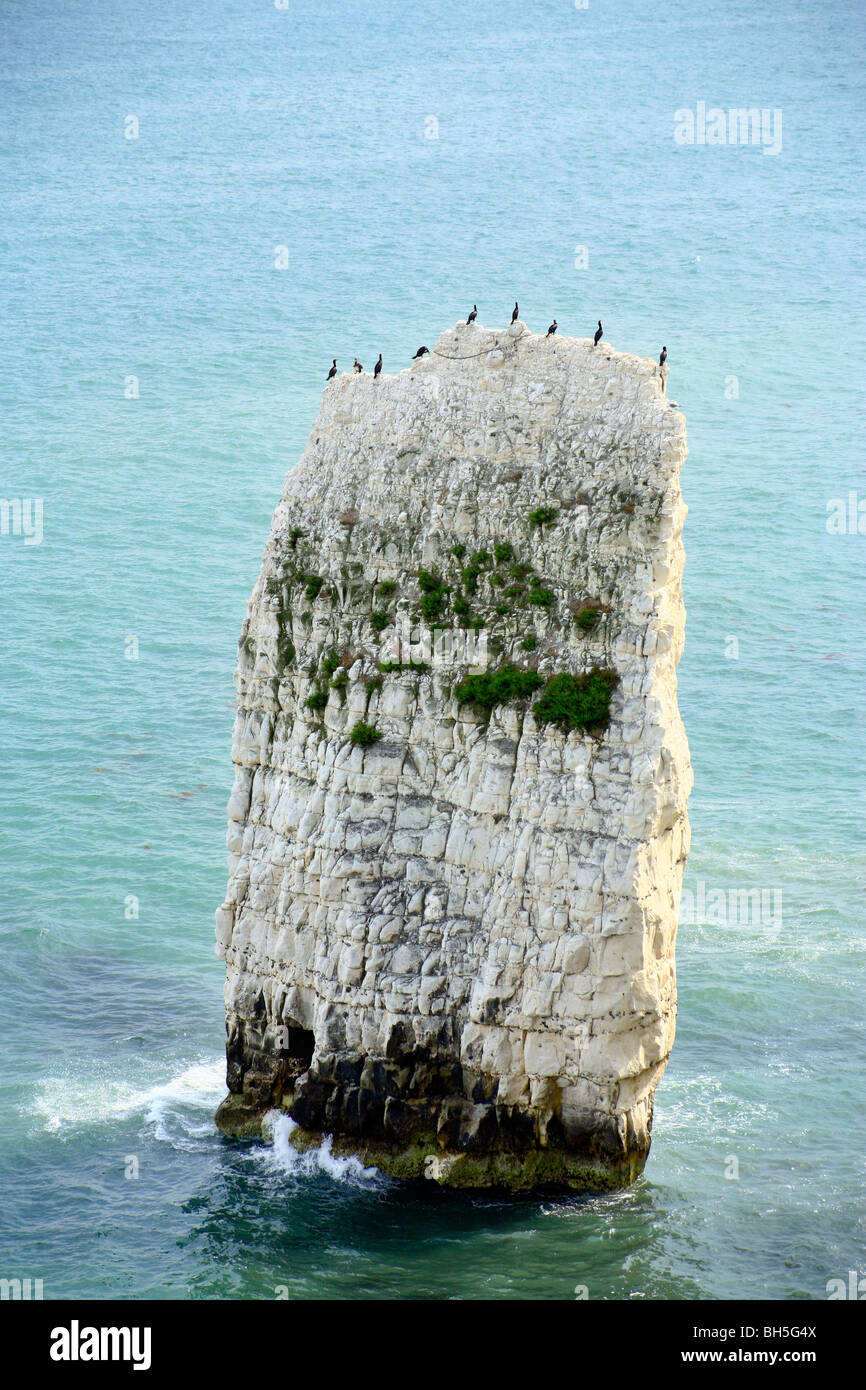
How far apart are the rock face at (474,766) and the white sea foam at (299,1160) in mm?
387

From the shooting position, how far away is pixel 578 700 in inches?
1682

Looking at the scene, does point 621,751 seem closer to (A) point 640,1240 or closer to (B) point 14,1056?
(A) point 640,1240

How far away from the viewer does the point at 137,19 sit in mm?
127375

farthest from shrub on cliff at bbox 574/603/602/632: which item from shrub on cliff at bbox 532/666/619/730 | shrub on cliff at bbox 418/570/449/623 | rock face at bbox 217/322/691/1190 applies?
shrub on cliff at bbox 418/570/449/623

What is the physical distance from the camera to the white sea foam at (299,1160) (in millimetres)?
45656

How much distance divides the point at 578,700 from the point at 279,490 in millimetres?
50369

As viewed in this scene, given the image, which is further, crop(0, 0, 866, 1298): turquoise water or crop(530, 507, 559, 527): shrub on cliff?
crop(0, 0, 866, 1298): turquoise water

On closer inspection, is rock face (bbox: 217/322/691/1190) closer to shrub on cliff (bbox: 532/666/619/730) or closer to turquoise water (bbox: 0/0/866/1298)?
shrub on cliff (bbox: 532/666/619/730)

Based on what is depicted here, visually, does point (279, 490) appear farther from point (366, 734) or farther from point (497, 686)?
point (497, 686)

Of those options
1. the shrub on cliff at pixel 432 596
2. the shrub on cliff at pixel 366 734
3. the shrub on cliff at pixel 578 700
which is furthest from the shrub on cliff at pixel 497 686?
the shrub on cliff at pixel 366 734

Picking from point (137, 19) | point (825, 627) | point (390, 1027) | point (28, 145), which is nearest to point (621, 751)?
point (390, 1027)

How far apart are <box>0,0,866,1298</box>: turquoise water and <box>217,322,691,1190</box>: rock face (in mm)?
2558

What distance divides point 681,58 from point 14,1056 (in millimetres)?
85312

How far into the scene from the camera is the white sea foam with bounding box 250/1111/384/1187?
45656 mm
